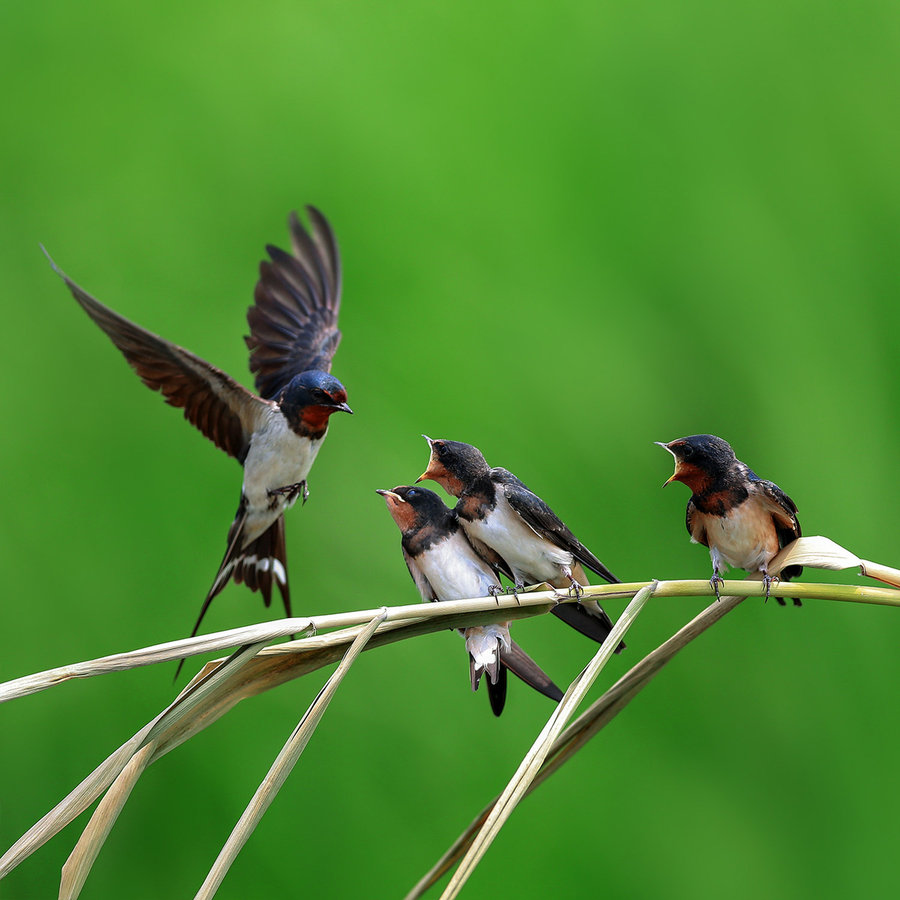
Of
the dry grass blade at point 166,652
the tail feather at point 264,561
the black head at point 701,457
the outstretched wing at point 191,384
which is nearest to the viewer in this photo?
the dry grass blade at point 166,652

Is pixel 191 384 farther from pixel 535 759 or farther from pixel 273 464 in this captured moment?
pixel 535 759

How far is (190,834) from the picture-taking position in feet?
6.31

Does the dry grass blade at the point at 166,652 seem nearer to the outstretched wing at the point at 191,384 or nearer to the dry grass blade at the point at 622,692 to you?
the dry grass blade at the point at 622,692

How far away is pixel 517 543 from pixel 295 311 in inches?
28.9

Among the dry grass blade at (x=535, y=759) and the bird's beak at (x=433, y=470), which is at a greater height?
the bird's beak at (x=433, y=470)

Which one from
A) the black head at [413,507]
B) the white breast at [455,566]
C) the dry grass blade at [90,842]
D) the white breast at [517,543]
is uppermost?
the white breast at [517,543]

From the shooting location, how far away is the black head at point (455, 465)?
0.60 meters

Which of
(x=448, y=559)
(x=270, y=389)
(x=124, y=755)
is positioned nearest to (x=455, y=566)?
(x=448, y=559)

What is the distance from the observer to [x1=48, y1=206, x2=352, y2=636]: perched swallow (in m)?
0.83

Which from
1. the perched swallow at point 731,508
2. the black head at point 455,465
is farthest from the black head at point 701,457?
the black head at point 455,465

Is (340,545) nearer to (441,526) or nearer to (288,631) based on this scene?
(441,526)

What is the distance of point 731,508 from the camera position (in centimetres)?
59

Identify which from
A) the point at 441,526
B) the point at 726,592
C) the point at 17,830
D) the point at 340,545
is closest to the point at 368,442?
the point at 340,545

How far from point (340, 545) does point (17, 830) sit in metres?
0.89
